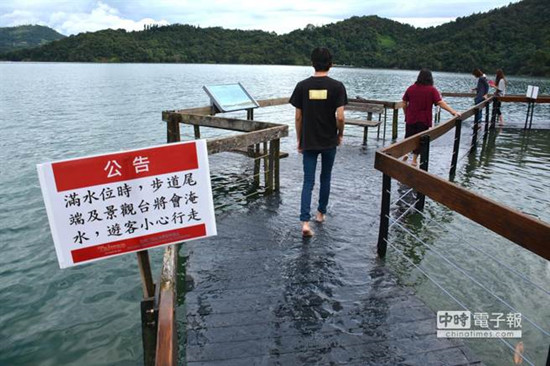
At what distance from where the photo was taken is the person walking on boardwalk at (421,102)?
25.0 ft

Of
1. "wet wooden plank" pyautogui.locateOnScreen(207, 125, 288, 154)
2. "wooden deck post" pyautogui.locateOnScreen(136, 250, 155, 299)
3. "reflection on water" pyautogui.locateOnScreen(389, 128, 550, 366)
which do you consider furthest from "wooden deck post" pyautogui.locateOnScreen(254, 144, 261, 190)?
"wooden deck post" pyautogui.locateOnScreen(136, 250, 155, 299)

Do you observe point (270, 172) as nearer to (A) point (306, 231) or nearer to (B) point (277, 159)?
(B) point (277, 159)

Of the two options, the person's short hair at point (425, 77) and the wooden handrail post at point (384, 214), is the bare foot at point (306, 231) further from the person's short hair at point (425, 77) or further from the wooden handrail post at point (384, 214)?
the person's short hair at point (425, 77)

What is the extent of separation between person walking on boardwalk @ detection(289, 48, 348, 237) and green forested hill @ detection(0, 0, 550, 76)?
103 meters

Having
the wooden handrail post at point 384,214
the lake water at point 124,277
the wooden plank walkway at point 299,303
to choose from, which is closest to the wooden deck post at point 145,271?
the wooden plank walkway at point 299,303

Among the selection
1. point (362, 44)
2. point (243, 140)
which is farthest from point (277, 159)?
point (362, 44)

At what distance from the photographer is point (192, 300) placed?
4.19 metres

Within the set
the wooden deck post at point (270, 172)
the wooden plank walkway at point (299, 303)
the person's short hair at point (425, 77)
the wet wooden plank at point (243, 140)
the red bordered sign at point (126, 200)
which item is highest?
the person's short hair at point (425, 77)

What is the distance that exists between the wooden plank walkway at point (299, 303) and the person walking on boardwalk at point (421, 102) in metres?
2.71

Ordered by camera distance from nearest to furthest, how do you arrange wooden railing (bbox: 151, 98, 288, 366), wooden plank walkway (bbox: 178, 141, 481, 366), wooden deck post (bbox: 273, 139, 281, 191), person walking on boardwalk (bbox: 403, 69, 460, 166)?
wooden railing (bbox: 151, 98, 288, 366), wooden plank walkway (bbox: 178, 141, 481, 366), wooden deck post (bbox: 273, 139, 281, 191), person walking on boardwalk (bbox: 403, 69, 460, 166)

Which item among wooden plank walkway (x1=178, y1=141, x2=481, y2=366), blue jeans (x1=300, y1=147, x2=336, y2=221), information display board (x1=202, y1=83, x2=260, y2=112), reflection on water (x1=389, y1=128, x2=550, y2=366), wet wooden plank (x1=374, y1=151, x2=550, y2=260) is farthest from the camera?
information display board (x1=202, y1=83, x2=260, y2=112)

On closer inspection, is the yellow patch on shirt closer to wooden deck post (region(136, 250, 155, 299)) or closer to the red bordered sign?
the red bordered sign

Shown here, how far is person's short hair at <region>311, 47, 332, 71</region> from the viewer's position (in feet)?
16.0

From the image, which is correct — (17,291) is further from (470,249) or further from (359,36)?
(359,36)
